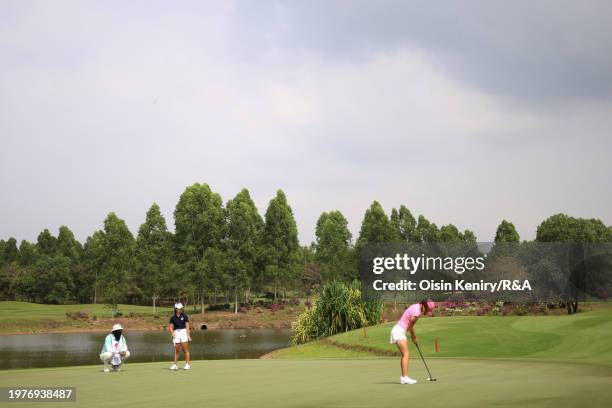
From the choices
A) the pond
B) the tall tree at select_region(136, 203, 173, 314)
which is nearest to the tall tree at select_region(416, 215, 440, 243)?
the tall tree at select_region(136, 203, 173, 314)

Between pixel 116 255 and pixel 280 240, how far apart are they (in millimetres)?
29616

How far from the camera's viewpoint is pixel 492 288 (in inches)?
2744

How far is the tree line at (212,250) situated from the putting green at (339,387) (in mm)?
76651

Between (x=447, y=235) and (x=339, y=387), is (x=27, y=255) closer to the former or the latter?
(x=447, y=235)

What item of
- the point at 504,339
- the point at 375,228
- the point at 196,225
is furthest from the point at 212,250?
the point at 504,339

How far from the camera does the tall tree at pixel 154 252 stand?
108188 mm

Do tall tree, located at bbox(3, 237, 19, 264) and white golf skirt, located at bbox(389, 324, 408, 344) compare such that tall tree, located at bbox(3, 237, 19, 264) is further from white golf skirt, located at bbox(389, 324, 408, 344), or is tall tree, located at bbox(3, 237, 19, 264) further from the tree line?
white golf skirt, located at bbox(389, 324, 408, 344)

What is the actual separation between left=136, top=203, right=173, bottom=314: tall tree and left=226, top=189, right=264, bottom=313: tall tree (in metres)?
11.0

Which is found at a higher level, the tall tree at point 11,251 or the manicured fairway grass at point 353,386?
the tall tree at point 11,251

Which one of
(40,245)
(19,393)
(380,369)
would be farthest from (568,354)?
(40,245)

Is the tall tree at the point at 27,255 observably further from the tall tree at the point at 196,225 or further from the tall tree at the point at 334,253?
the tall tree at the point at 334,253

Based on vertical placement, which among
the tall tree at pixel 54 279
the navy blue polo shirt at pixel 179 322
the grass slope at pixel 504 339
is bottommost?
the grass slope at pixel 504 339

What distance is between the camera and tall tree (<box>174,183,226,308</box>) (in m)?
110

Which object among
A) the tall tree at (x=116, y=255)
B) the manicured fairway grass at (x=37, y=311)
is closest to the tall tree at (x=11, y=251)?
the manicured fairway grass at (x=37, y=311)
